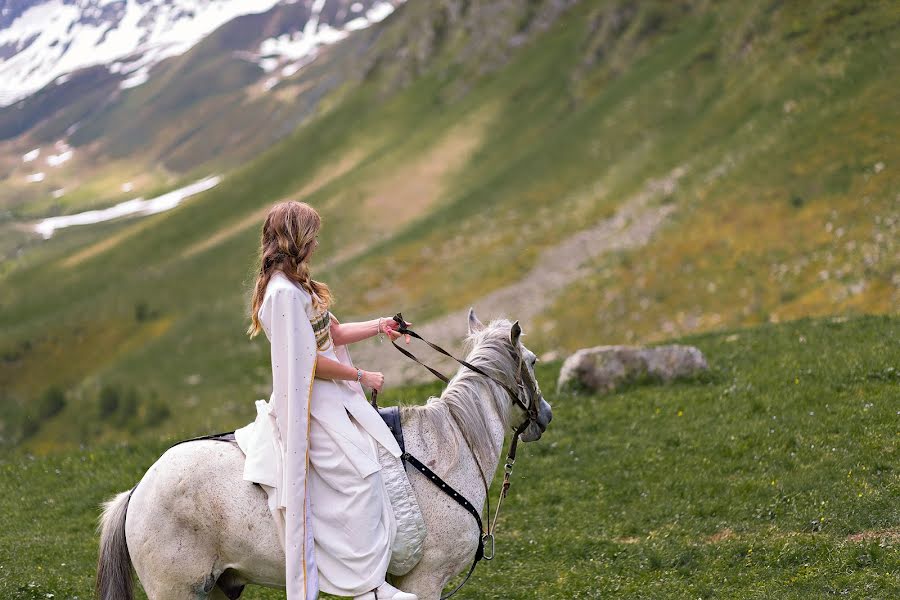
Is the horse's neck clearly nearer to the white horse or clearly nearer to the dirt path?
the white horse

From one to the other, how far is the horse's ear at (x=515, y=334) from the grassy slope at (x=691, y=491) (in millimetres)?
4723

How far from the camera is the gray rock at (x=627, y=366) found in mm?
22969

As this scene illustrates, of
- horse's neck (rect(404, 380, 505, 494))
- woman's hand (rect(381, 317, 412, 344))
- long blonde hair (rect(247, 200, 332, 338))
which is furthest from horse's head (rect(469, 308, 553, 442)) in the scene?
long blonde hair (rect(247, 200, 332, 338))

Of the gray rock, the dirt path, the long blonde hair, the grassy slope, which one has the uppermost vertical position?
the long blonde hair

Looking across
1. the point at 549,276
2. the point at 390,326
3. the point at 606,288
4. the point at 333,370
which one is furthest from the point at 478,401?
the point at 549,276

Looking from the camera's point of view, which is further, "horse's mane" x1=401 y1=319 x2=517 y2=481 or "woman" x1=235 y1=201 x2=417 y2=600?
"horse's mane" x1=401 y1=319 x2=517 y2=481

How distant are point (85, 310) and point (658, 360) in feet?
414

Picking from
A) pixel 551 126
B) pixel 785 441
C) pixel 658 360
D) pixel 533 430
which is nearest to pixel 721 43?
pixel 551 126

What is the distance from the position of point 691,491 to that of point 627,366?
7239 millimetres

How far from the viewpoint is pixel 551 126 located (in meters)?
99.6

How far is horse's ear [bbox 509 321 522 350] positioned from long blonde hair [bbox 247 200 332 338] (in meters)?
2.17

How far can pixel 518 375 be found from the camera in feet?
33.4

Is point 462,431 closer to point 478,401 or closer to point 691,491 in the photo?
point 478,401

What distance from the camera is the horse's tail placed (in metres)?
9.06
